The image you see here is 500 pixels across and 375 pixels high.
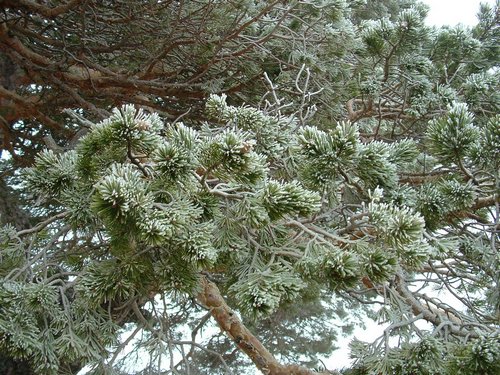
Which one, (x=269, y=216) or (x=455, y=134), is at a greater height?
(x=455, y=134)

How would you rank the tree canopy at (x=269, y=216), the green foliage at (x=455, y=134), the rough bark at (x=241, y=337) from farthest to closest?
the rough bark at (x=241, y=337) → the green foliage at (x=455, y=134) → the tree canopy at (x=269, y=216)

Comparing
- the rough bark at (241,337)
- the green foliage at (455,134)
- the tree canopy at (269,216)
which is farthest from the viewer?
the rough bark at (241,337)

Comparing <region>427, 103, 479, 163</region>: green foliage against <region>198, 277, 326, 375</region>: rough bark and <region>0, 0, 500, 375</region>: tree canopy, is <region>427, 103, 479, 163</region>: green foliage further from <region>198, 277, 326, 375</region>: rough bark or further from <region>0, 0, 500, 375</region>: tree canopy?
<region>198, 277, 326, 375</region>: rough bark

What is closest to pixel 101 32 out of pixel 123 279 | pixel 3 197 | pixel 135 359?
pixel 3 197

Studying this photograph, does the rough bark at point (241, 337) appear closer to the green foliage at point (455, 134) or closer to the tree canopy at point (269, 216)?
the tree canopy at point (269, 216)

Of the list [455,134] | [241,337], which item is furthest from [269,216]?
[241,337]

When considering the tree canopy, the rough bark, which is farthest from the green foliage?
the rough bark

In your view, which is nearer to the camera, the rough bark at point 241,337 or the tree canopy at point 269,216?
the tree canopy at point 269,216

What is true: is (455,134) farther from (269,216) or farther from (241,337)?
(241,337)

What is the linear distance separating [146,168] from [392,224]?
609 millimetres

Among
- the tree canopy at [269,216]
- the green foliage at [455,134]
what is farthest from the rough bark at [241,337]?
the green foliage at [455,134]

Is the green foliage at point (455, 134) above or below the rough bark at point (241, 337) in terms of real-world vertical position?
above

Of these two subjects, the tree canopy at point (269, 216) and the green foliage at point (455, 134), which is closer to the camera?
the tree canopy at point (269, 216)

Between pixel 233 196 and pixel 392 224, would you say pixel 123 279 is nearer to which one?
pixel 233 196
